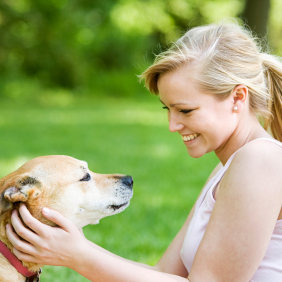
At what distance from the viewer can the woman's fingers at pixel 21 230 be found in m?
1.95

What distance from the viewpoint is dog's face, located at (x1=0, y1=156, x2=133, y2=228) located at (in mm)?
2227

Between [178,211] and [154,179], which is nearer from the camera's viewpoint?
[178,211]

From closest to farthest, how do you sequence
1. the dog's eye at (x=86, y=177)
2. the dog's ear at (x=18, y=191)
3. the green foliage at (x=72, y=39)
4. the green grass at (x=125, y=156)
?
the dog's ear at (x=18, y=191), the dog's eye at (x=86, y=177), the green grass at (x=125, y=156), the green foliage at (x=72, y=39)

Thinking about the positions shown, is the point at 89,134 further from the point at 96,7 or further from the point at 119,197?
the point at 96,7

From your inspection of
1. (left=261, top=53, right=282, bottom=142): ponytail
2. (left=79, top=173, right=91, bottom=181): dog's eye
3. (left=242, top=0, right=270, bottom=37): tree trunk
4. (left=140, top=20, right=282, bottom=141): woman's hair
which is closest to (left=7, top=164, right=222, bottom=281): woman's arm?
(left=79, top=173, right=91, bottom=181): dog's eye

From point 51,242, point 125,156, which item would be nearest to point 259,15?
point 125,156

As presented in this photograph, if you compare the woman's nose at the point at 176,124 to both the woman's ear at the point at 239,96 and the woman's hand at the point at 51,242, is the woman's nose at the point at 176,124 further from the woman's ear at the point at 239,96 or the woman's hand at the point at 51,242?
the woman's hand at the point at 51,242

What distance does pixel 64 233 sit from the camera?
1.93m

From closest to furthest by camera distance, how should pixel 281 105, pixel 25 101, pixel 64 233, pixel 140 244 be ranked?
pixel 64 233 < pixel 281 105 < pixel 140 244 < pixel 25 101

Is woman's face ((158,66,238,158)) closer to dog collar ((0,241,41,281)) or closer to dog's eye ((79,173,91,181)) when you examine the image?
dog's eye ((79,173,91,181))

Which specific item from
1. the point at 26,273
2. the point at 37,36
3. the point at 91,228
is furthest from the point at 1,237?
the point at 37,36

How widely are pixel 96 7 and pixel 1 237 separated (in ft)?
65.4

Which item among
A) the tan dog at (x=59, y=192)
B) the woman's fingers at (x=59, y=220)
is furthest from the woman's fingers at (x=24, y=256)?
the woman's fingers at (x=59, y=220)

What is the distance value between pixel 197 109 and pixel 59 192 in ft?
3.20
